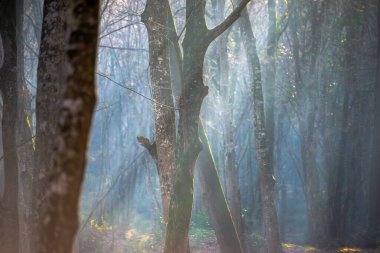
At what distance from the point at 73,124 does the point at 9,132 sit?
17.6ft

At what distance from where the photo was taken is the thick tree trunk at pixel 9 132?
7.23m

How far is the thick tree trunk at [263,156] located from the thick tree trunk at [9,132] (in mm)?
7604

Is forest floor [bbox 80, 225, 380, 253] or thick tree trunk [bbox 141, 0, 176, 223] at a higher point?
thick tree trunk [bbox 141, 0, 176, 223]

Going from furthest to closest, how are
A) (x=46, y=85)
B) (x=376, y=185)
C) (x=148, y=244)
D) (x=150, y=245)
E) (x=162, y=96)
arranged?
1. (x=148, y=244)
2. (x=150, y=245)
3. (x=376, y=185)
4. (x=162, y=96)
5. (x=46, y=85)

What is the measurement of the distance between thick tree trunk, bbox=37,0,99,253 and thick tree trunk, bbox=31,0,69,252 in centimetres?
192

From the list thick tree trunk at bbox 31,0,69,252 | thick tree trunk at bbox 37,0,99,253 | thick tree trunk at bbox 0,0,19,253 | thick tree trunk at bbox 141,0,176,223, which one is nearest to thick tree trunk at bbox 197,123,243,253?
thick tree trunk at bbox 141,0,176,223

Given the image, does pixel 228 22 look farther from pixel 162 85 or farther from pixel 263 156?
pixel 263 156

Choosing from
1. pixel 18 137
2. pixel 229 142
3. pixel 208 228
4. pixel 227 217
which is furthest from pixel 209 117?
pixel 18 137

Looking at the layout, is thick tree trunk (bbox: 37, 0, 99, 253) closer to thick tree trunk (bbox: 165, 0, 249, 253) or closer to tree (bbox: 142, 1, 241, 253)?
thick tree trunk (bbox: 165, 0, 249, 253)

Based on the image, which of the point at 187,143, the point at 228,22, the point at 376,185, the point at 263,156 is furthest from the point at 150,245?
the point at 228,22

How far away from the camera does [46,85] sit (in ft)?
16.5

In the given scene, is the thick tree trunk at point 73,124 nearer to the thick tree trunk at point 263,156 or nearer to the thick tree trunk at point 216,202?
the thick tree trunk at point 216,202

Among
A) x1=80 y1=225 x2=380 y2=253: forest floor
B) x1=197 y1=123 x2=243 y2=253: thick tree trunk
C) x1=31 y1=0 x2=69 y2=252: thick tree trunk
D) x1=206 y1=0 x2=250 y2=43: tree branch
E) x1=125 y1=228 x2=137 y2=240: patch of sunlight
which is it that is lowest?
x1=125 y1=228 x2=137 y2=240: patch of sunlight

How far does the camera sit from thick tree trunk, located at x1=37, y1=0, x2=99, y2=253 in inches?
101
